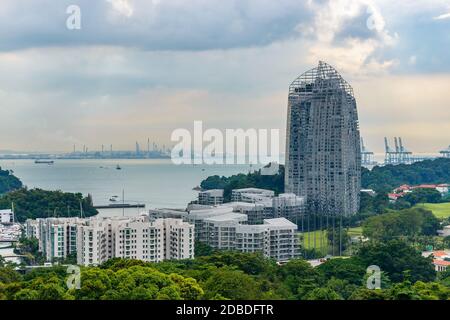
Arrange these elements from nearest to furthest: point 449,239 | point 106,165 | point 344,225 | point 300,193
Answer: point 449,239
point 344,225
point 300,193
point 106,165

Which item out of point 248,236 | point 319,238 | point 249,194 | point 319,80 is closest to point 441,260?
point 248,236

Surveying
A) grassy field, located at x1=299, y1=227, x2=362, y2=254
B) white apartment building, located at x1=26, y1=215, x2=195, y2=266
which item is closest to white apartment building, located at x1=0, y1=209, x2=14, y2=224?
white apartment building, located at x1=26, y1=215, x2=195, y2=266

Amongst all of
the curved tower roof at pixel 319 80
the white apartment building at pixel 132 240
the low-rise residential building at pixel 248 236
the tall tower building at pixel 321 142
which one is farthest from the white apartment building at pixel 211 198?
the white apartment building at pixel 132 240

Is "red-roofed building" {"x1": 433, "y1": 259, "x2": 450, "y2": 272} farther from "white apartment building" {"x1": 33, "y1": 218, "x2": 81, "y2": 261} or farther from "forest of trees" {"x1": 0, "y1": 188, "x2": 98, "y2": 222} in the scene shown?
"forest of trees" {"x1": 0, "y1": 188, "x2": 98, "y2": 222}
